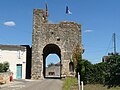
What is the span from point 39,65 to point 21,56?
10.2 feet

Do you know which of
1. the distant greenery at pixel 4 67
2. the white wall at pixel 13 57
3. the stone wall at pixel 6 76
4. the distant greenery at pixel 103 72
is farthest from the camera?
the white wall at pixel 13 57

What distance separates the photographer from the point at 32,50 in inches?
1752

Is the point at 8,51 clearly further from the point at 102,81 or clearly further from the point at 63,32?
the point at 102,81

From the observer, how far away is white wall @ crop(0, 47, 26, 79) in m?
43.5

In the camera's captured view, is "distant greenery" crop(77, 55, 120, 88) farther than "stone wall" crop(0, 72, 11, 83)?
No

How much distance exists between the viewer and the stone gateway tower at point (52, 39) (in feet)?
146

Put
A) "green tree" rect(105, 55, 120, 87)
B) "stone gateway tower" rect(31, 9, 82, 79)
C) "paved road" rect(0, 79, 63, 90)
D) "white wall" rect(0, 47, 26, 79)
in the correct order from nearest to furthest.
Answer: "paved road" rect(0, 79, 63, 90) < "green tree" rect(105, 55, 120, 87) < "white wall" rect(0, 47, 26, 79) < "stone gateway tower" rect(31, 9, 82, 79)

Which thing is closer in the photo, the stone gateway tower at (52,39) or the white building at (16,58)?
the white building at (16,58)

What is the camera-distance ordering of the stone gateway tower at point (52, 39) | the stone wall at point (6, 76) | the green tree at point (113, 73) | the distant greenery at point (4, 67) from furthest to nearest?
1. the stone gateway tower at point (52, 39)
2. the distant greenery at point (4, 67)
3. the stone wall at point (6, 76)
4. the green tree at point (113, 73)

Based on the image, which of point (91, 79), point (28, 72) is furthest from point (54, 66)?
point (91, 79)

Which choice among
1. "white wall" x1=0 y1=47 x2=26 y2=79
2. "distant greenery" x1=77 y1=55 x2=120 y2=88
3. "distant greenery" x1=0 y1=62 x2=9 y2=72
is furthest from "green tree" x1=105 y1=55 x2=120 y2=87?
"white wall" x1=0 y1=47 x2=26 y2=79

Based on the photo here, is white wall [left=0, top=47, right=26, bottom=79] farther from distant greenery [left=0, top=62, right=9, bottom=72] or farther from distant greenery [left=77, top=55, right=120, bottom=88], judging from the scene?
distant greenery [left=77, top=55, right=120, bottom=88]

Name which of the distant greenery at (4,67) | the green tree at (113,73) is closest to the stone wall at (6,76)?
the distant greenery at (4,67)

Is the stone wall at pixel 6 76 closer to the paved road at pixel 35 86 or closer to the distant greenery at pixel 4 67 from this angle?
the paved road at pixel 35 86
